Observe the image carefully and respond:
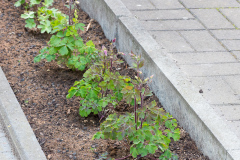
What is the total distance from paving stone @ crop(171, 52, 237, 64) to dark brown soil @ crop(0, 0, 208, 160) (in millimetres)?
542

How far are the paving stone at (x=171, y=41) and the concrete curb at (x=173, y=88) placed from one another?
163 mm

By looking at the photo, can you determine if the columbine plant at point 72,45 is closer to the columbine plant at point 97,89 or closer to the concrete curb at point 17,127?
the columbine plant at point 97,89

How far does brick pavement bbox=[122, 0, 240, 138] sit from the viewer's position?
3619 millimetres

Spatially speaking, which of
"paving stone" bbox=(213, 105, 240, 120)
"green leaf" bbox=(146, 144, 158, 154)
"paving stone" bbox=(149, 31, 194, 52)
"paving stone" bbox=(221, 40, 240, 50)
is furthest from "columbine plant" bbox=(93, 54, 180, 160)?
"paving stone" bbox=(221, 40, 240, 50)

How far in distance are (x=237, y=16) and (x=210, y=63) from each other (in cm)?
129

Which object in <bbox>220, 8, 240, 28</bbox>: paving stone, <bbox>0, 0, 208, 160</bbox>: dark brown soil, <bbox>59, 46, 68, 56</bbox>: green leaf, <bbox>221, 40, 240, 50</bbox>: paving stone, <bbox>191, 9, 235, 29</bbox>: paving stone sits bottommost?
<bbox>0, 0, 208, 160</bbox>: dark brown soil

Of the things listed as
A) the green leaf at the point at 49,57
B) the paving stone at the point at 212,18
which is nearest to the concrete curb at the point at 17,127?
the green leaf at the point at 49,57

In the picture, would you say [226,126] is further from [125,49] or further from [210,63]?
[125,49]

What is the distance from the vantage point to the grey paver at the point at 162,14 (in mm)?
4964

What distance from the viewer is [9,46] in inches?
185

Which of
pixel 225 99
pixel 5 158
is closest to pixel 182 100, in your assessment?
pixel 225 99

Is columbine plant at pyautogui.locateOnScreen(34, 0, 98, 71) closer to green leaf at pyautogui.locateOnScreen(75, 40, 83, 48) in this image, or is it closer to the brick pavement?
green leaf at pyautogui.locateOnScreen(75, 40, 83, 48)

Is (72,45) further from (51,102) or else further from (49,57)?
(51,102)

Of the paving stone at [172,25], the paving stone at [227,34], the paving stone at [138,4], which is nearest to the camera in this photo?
the paving stone at [227,34]
